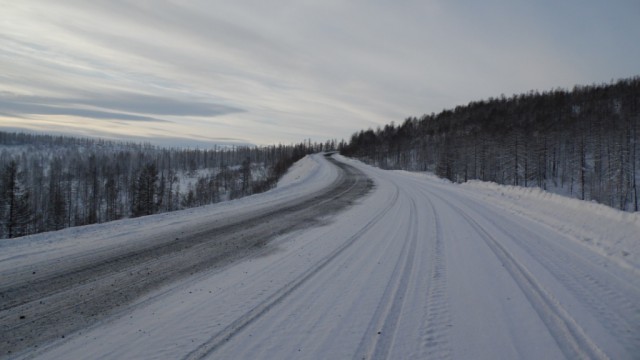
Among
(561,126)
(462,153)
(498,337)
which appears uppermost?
(561,126)

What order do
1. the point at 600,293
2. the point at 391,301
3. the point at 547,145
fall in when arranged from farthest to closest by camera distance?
the point at 547,145 → the point at 600,293 → the point at 391,301

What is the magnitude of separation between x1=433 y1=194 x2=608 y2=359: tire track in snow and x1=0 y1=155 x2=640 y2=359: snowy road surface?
21 millimetres

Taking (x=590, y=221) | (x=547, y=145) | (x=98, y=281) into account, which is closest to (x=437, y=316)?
(x=98, y=281)

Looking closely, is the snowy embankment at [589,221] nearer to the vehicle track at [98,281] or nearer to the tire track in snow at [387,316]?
the tire track in snow at [387,316]

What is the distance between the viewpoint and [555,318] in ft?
13.4

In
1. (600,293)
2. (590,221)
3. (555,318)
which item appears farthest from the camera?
(590,221)

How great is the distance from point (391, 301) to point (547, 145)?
283 ft

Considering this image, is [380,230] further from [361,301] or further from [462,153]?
[462,153]

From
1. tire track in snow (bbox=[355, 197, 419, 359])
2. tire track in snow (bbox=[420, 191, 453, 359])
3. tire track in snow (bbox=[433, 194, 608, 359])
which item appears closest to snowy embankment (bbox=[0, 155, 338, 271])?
tire track in snow (bbox=[355, 197, 419, 359])

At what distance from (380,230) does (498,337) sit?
18.2ft

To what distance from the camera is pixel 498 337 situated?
11.9ft

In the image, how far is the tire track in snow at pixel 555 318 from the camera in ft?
11.1

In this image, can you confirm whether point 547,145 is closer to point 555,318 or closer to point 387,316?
point 555,318

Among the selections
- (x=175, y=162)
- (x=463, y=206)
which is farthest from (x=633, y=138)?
(x=175, y=162)
